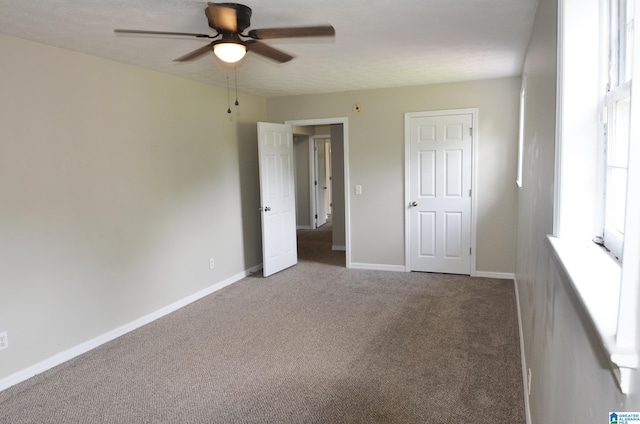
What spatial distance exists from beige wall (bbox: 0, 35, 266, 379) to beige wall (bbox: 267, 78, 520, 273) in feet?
5.31

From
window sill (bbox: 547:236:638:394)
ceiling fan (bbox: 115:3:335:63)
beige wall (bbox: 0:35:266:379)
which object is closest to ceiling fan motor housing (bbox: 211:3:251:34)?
ceiling fan (bbox: 115:3:335:63)

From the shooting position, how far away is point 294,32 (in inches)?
98.1

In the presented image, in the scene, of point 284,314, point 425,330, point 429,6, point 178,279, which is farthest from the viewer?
point 178,279

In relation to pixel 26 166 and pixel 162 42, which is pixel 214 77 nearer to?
pixel 162 42

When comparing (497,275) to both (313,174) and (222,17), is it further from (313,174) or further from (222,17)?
(313,174)

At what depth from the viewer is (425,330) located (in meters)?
3.82

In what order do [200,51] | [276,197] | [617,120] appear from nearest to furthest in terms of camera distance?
[617,120], [200,51], [276,197]

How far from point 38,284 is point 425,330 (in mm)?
3065

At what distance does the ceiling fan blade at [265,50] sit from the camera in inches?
110

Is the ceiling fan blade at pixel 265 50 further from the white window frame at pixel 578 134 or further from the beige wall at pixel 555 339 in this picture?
the white window frame at pixel 578 134

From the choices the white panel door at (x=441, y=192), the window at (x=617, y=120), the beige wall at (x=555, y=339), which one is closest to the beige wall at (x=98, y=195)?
the white panel door at (x=441, y=192)

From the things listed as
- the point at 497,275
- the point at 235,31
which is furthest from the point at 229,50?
the point at 497,275

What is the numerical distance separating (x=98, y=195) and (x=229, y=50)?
1875mm

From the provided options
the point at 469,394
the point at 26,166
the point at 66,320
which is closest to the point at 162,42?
the point at 26,166
